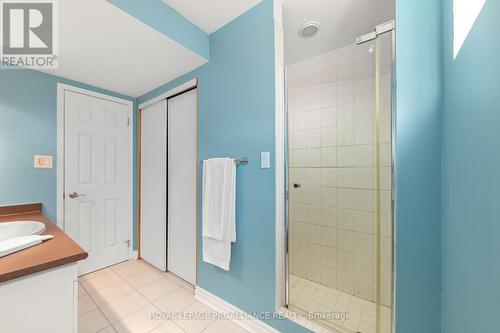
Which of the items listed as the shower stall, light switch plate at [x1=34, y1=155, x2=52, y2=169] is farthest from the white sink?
the shower stall

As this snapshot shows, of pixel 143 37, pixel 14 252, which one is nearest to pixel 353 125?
pixel 143 37

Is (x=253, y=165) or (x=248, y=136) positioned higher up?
(x=248, y=136)

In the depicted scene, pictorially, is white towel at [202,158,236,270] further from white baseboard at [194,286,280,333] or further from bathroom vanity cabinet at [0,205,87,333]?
bathroom vanity cabinet at [0,205,87,333]

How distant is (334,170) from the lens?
5.76 feet

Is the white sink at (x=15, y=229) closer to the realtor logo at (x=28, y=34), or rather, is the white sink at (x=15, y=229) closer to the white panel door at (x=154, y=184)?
the white panel door at (x=154, y=184)

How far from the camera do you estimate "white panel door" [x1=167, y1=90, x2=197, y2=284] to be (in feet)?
6.10

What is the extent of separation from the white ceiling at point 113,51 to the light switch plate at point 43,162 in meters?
0.81

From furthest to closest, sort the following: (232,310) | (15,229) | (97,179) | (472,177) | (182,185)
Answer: (97,179) < (182,185) < (232,310) < (15,229) < (472,177)

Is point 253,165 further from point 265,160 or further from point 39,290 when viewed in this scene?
point 39,290

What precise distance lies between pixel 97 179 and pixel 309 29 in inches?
101

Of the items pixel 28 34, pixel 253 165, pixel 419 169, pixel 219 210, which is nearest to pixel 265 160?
pixel 253 165

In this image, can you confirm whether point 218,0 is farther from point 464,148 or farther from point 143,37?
point 464,148

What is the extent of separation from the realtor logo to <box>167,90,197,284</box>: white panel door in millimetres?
966

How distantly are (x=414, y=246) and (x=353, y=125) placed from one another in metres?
A: 1.04
